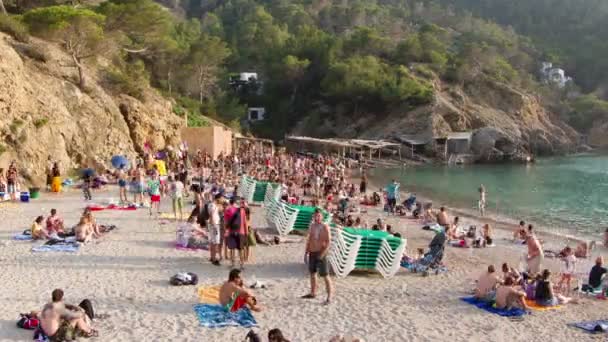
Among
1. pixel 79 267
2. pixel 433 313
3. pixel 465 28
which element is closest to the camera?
pixel 433 313

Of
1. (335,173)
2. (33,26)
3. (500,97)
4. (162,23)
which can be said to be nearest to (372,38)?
(500,97)

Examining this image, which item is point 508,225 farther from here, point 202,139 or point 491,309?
point 202,139

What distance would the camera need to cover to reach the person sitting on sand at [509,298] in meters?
9.62

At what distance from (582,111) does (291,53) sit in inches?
1572

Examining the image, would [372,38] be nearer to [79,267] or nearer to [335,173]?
[335,173]

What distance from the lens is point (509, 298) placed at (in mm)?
9656

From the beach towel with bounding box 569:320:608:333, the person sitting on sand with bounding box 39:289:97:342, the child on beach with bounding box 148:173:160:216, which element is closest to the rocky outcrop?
the child on beach with bounding box 148:173:160:216

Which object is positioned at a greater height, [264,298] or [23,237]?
[23,237]

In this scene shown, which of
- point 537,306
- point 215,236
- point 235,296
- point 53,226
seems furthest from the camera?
point 53,226

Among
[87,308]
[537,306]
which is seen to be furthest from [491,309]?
[87,308]

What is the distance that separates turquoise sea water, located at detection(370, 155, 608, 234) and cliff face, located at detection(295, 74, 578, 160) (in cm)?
493

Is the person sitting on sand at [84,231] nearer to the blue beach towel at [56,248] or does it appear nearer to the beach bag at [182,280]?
the blue beach towel at [56,248]

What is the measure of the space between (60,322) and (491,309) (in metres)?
6.56

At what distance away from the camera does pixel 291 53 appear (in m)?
64.2
